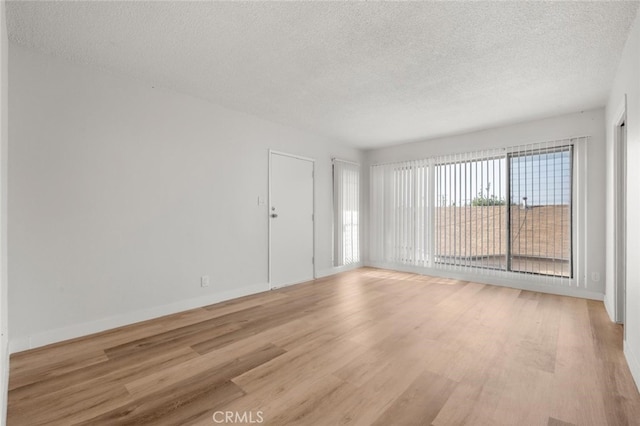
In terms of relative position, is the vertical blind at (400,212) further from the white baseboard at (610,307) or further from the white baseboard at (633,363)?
the white baseboard at (633,363)

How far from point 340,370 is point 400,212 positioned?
4.00 m

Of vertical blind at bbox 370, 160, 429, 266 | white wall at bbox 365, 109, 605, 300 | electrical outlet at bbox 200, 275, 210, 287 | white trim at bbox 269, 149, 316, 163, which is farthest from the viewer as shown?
vertical blind at bbox 370, 160, 429, 266

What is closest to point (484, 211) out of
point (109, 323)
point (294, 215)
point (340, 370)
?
point (294, 215)

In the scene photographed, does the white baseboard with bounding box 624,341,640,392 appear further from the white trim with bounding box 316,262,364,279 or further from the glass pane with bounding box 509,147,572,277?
the white trim with bounding box 316,262,364,279

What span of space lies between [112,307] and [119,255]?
505 mm

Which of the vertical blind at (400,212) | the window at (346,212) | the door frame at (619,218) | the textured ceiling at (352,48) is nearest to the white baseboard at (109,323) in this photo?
the window at (346,212)

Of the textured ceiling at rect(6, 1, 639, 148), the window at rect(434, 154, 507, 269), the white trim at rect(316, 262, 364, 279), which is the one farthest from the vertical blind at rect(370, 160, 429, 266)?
the textured ceiling at rect(6, 1, 639, 148)

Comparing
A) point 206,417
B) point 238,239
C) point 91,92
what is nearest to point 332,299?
point 238,239

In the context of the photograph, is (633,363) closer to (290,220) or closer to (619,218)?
(619,218)

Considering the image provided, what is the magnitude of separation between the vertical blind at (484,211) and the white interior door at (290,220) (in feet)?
5.80

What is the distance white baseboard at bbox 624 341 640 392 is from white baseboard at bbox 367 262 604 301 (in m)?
2.00

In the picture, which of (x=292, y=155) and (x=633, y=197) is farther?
(x=292, y=155)

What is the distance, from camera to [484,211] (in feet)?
15.2
